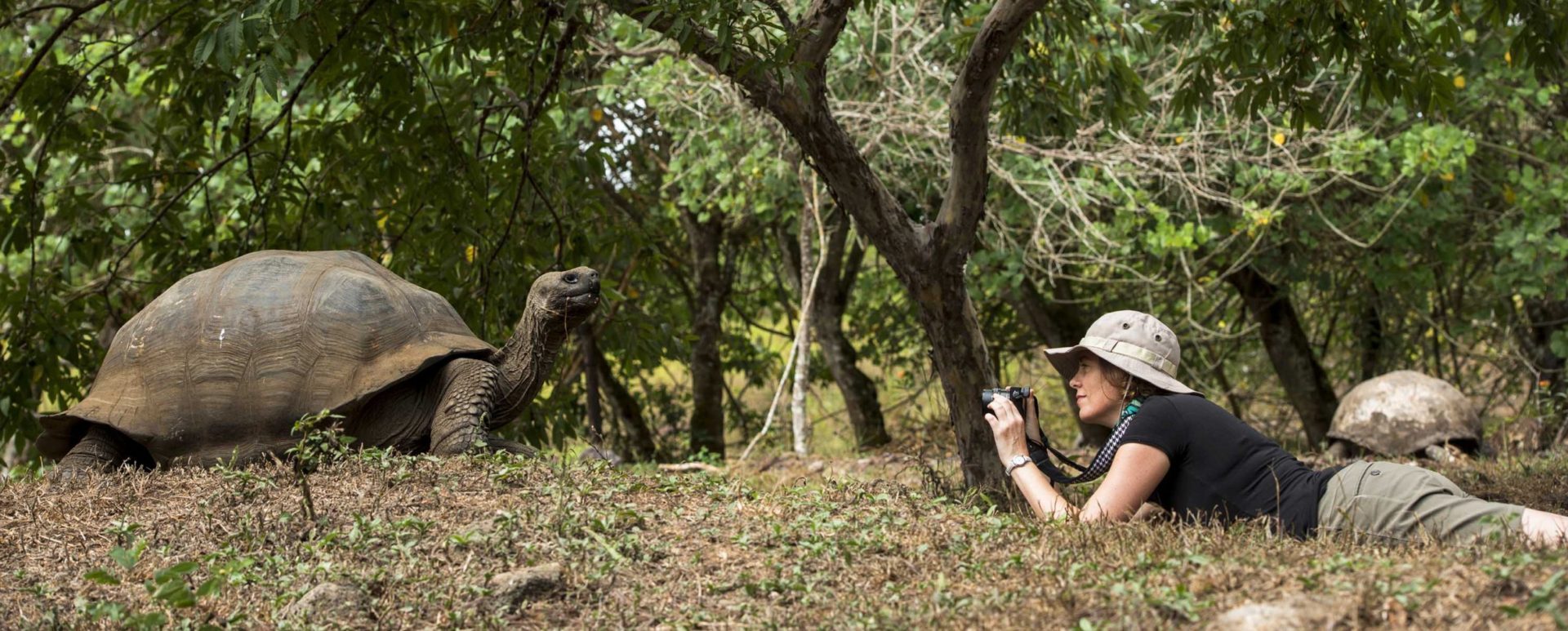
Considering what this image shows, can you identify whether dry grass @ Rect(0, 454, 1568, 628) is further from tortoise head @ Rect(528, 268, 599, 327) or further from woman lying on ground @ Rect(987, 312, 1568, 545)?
tortoise head @ Rect(528, 268, 599, 327)

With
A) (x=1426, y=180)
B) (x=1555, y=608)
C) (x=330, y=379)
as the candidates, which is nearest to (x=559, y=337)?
(x=330, y=379)

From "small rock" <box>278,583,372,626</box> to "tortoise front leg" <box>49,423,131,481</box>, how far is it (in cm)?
215

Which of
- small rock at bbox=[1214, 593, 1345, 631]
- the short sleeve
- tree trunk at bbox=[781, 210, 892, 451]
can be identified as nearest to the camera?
small rock at bbox=[1214, 593, 1345, 631]

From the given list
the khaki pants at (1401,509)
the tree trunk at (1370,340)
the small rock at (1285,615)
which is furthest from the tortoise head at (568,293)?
the tree trunk at (1370,340)

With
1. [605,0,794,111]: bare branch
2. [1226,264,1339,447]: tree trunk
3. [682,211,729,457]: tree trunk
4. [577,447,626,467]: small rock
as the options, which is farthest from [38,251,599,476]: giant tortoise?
[1226,264,1339,447]: tree trunk

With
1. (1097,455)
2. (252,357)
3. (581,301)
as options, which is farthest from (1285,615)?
(252,357)

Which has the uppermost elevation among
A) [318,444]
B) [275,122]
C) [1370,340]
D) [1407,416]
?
[275,122]

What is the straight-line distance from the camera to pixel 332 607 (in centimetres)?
293

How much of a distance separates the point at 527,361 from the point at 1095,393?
2036 millimetres

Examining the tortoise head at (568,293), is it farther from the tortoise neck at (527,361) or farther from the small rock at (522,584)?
the small rock at (522,584)

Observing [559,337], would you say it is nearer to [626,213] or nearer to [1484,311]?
[626,213]

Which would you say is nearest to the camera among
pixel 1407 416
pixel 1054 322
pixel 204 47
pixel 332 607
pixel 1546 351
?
pixel 332 607

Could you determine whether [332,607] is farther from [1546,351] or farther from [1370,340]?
[1370,340]

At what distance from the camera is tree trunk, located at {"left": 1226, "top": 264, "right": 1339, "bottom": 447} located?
35.9ft
